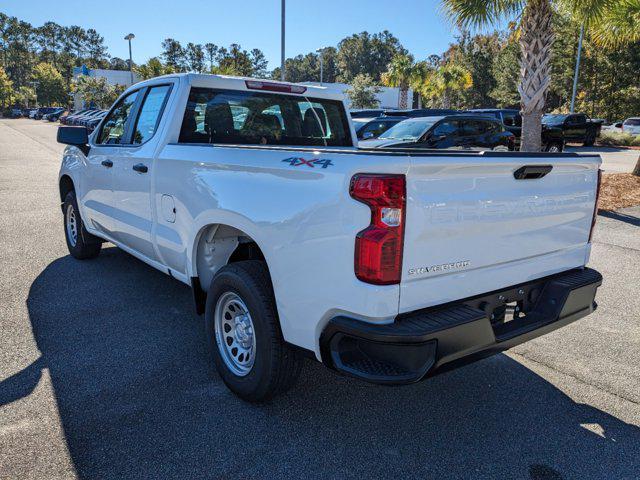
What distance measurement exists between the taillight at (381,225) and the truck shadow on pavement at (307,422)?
108cm

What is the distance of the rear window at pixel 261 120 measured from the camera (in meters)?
4.12

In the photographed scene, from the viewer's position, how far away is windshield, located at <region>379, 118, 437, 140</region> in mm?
11938

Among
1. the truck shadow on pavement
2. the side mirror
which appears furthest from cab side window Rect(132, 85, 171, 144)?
the truck shadow on pavement

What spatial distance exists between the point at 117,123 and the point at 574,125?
85.7 feet

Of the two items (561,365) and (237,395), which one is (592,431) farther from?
(237,395)

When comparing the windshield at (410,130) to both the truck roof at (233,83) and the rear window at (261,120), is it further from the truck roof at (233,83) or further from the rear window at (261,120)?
the truck roof at (233,83)

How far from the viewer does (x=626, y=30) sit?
11688 mm

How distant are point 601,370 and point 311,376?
206 centimetres

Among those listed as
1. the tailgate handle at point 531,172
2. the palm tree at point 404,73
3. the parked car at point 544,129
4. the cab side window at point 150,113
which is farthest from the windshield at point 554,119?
the tailgate handle at point 531,172

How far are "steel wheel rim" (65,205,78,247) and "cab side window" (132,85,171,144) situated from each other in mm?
2120

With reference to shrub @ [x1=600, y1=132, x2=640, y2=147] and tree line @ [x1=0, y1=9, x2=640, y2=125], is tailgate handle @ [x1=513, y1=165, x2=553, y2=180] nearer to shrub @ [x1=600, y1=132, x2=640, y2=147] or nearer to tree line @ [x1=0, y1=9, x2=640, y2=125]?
tree line @ [x1=0, y1=9, x2=640, y2=125]

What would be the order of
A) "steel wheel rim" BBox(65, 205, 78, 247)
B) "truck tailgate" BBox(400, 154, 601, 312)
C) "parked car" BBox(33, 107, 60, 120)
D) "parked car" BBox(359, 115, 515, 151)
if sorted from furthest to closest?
"parked car" BBox(33, 107, 60, 120) < "parked car" BBox(359, 115, 515, 151) < "steel wheel rim" BBox(65, 205, 78, 247) < "truck tailgate" BBox(400, 154, 601, 312)

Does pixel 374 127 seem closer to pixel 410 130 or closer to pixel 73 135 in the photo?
pixel 410 130

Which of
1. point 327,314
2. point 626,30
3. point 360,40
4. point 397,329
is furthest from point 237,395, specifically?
point 360,40
